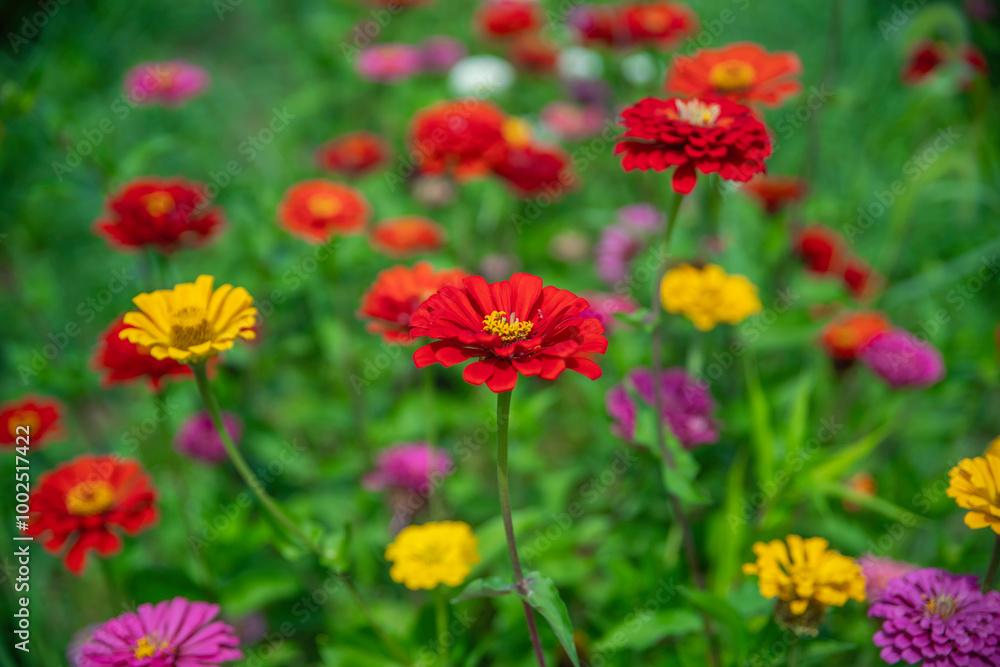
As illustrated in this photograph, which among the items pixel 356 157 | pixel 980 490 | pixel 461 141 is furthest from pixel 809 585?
pixel 356 157

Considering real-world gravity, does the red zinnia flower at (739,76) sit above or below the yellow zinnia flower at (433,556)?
above

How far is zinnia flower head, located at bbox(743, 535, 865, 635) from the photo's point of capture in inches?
41.6

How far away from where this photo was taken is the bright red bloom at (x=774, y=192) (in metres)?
2.17

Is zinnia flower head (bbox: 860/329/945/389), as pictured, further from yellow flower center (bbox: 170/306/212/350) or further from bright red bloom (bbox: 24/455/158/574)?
bright red bloom (bbox: 24/455/158/574)

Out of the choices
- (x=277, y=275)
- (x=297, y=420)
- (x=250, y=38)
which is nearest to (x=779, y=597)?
(x=297, y=420)

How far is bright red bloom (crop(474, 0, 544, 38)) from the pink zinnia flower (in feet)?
1.08

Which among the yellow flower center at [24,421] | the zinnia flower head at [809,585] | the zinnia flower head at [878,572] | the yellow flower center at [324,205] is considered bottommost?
the zinnia flower head at [878,572]

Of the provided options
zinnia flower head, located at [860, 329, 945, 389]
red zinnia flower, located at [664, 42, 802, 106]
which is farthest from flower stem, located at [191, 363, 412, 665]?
zinnia flower head, located at [860, 329, 945, 389]

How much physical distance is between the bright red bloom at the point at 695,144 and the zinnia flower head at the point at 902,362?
0.90m

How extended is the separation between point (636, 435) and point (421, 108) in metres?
2.29

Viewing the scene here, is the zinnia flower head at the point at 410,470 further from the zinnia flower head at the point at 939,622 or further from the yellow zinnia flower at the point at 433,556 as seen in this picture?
the zinnia flower head at the point at 939,622

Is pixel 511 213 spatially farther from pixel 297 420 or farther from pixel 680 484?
pixel 680 484

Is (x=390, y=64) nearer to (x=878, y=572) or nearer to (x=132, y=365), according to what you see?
(x=132, y=365)

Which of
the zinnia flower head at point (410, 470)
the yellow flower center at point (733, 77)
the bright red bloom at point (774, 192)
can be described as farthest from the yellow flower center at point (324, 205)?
the bright red bloom at point (774, 192)
